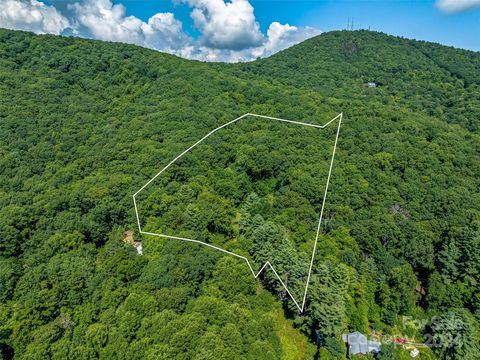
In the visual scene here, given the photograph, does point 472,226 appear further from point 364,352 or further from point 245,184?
point 245,184

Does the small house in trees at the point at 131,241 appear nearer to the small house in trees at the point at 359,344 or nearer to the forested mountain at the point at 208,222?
the forested mountain at the point at 208,222

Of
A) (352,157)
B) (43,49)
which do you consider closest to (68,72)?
(43,49)

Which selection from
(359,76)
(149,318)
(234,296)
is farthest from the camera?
(359,76)

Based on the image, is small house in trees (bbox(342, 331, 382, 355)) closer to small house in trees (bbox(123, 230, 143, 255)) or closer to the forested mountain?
the forested mountain

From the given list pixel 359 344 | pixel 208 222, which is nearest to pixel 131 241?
pixel 208 222

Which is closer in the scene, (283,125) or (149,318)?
(149,318)

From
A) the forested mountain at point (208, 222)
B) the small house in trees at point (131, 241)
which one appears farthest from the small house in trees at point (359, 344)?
the small house in trees at point (131, 241)
